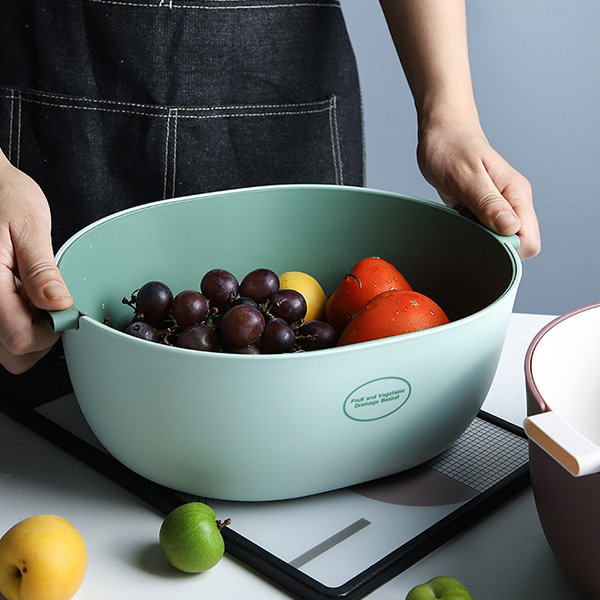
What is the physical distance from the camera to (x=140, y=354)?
2.04 ft

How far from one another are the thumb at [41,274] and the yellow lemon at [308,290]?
0.27 meters

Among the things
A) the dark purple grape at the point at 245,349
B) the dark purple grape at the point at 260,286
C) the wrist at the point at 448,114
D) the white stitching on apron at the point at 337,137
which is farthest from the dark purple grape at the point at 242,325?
the white stitching on apron at the point at 337,137

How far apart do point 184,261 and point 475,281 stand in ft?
1.10

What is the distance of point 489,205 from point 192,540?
473 mm

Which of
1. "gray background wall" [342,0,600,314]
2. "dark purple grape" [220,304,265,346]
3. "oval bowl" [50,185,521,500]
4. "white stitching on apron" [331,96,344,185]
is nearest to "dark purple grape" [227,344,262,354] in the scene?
"dark purple grape" [220,304,265,346]

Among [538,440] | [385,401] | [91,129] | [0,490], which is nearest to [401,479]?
[385,401]

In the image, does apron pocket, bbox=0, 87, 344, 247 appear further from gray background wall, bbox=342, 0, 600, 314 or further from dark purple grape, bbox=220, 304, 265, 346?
gray background wall, bbox=342, 0, 600, 314

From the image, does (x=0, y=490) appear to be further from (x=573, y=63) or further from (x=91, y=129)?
(x=573, y=63)

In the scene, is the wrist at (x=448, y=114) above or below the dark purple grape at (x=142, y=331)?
above

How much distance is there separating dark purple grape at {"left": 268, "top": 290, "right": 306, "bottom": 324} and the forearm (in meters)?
0.37

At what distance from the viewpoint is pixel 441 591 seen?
1.83 ft

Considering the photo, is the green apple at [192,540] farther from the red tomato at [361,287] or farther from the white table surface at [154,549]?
the red tomato at [361,287]

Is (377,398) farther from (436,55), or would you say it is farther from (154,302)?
(436,55)

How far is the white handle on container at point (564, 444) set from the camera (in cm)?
48
